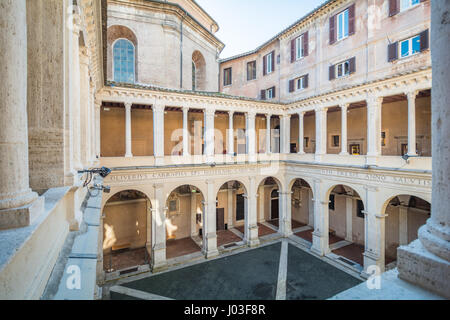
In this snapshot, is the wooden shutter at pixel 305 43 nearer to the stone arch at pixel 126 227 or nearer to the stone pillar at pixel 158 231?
the stone pillar at pixel 158 231

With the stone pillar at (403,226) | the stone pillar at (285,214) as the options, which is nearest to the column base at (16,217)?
the stone pillar at (285,214)

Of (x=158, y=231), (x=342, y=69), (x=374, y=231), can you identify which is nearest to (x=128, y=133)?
(x=158, y=231)

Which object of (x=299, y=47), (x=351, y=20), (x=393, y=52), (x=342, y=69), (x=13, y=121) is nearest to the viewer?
(x=13, y=121)

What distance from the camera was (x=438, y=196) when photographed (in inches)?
85.7

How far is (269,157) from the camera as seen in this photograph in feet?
63.2

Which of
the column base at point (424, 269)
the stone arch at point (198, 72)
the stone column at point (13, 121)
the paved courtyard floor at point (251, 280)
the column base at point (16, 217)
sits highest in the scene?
the stone arch at point (198, 72)

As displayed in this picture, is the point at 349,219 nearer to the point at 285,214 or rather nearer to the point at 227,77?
the point at 285,214

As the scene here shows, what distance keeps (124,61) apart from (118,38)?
72.8 inches

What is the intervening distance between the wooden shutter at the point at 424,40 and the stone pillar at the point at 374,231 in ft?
27.3

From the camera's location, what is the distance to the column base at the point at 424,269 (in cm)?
198

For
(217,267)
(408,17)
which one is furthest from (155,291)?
(408,17)

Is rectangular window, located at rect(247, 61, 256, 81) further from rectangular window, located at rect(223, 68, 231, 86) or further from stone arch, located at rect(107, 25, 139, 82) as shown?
stone arch, located at rect(107, 25, 139, 82)

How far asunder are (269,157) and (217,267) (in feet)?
30.5
